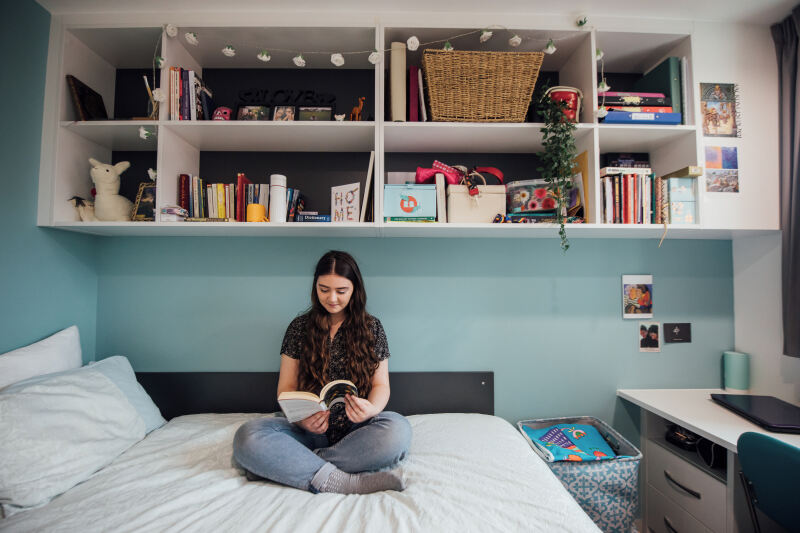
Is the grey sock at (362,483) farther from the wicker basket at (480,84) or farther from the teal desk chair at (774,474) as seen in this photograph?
the wicker basket at (480,84)

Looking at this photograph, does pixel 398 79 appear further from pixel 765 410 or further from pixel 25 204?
pixel 765 410

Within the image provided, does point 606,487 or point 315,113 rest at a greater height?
point 315,113

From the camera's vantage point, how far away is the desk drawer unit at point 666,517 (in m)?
1.35

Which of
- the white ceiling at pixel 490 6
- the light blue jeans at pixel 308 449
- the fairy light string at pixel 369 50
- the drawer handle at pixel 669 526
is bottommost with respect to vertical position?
the drawer handle at pixel 669 526

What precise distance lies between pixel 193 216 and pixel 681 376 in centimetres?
257

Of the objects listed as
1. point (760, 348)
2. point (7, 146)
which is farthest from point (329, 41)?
point (760, 348)

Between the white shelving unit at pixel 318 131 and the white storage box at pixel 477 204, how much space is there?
0.19ft

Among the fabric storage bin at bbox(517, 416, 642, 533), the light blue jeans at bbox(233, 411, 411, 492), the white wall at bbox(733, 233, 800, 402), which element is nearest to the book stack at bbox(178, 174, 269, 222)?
the light blue jeans at bbox(233, 411, 411, 492)

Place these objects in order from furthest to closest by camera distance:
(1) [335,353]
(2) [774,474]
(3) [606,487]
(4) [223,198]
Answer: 1. (4) [223,198]
2. (1) [335,353]
3. (3) [606,487]
4. (2) [774,474]

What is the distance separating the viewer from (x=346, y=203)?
149 centimetres

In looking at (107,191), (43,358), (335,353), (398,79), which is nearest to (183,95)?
(107,191)

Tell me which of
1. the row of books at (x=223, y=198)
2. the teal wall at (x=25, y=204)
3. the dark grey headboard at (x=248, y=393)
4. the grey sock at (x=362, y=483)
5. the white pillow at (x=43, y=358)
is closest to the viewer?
the grey sock at (x=362, y=483)

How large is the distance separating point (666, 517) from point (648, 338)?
795 millimetres

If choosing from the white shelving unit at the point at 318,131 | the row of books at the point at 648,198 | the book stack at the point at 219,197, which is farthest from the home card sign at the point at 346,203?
the row of books at the point at 648,198
